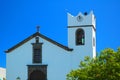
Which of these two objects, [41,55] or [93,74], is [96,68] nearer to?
[93,74]

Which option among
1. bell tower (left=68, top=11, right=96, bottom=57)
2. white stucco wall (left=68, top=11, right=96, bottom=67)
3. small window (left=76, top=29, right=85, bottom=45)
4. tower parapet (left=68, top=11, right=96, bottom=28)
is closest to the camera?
white stucco wall (left=68, top=11, right=96, bottom=67)

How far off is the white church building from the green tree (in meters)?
12.5

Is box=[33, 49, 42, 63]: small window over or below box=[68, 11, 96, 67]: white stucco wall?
below

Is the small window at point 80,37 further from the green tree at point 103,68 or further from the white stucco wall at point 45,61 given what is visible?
the green tree at point 103,68

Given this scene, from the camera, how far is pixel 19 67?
50469mm

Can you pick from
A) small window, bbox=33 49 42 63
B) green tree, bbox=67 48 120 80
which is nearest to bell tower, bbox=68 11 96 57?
small window, bbox=33 49 42 63

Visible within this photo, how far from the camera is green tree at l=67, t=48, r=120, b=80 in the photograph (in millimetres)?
33938

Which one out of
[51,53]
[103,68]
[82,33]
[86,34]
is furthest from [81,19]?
[103,68]

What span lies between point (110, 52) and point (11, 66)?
17872 millimetres

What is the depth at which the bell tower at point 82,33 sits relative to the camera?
163ft

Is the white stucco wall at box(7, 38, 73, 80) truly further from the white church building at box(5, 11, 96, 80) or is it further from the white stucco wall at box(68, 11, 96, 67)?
the white stucco wall at box(68, 11, 96, 67)

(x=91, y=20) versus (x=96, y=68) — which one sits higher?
(x=91, y=20)

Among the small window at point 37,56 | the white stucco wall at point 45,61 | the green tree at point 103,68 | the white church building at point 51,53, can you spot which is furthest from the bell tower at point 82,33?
the green tree at point 103,68

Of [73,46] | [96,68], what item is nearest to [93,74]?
[96,68]
